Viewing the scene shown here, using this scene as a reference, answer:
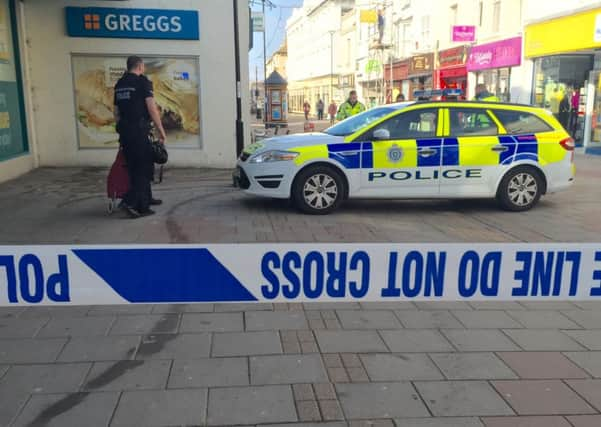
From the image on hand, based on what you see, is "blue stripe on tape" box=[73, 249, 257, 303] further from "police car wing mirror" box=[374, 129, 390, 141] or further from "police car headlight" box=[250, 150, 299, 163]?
"police car wing mirror" box=[374, 129, 390, 141]

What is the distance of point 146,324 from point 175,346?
464mm

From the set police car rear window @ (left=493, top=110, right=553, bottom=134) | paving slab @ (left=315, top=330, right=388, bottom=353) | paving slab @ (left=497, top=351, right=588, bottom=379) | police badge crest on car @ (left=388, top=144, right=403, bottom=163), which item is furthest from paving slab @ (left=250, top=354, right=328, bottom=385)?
police car rear window @ (left=493, top=110, right=553, bottom=134)

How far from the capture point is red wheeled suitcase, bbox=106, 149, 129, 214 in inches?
284

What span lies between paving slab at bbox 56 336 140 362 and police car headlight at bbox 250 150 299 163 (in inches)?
164

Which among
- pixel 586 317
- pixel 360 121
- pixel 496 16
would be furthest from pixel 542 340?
pixel 496 16

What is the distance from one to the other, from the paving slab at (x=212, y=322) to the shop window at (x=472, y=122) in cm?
493

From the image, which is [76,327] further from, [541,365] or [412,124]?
[412,124]

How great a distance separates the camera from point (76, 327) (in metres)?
3.99

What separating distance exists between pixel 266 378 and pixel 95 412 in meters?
0.93

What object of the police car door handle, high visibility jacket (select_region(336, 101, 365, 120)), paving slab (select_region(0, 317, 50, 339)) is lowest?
paving slab (select_region(0, 317, 50, 339))

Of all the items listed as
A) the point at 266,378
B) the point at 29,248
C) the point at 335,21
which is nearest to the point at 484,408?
the point at 266,378

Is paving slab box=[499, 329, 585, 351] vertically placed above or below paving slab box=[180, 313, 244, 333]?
below

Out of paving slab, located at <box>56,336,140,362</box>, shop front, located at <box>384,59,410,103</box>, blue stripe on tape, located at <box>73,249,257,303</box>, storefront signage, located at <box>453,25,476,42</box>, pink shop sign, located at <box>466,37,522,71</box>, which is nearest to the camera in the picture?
blue stripe on tape, located at <box>73,249,257,303</box>

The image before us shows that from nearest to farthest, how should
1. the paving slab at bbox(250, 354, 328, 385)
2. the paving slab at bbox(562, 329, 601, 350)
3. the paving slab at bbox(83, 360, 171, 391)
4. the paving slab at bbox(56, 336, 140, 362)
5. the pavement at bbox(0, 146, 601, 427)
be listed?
1. the pavement at bbox(0, 146, 601, 427)
2. the paving slab at bbox(83, 360, 171, 391)
3. the paving slab at bbox(250, 354, 328, 385)
4. the paving slab at bbox(56, 336, 140, 362)
5. the paving slab at bbox(562, 329, 601, 350)
